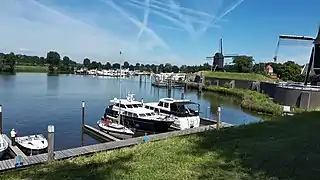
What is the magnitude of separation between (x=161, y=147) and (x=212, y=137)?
7.12 feet

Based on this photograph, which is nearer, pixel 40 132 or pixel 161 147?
Result: pixel 161 147

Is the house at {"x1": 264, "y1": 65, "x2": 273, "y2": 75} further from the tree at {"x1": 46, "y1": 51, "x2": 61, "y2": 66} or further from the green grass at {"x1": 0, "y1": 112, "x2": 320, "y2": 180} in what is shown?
the tree at {"x1": 46, "y1": 51, "x2": 61, "y2": 66}

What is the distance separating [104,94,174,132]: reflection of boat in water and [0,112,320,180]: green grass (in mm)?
16362

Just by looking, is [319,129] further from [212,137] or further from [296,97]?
[296,97]

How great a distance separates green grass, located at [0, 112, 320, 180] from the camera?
19.8ft

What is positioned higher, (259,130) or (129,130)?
(259,130)

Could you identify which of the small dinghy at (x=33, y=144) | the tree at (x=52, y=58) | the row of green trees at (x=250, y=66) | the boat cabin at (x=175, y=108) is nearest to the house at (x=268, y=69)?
the row of green trees at (x=250, y=66)

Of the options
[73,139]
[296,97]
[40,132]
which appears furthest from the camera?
[296,97]

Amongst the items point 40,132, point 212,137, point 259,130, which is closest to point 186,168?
point 212,137

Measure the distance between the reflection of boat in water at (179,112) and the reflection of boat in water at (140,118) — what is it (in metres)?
0.90

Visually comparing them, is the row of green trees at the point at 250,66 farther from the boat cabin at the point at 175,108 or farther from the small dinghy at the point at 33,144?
the small dinghy at the point at 33,144

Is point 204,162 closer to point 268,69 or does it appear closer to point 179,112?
point 179,112

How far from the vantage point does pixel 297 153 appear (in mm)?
7500

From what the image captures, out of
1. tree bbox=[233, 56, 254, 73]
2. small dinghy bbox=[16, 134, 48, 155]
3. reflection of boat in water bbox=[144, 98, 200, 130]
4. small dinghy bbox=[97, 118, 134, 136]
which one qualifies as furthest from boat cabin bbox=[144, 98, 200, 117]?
tree bbox=[233, 56, 254, 73]
